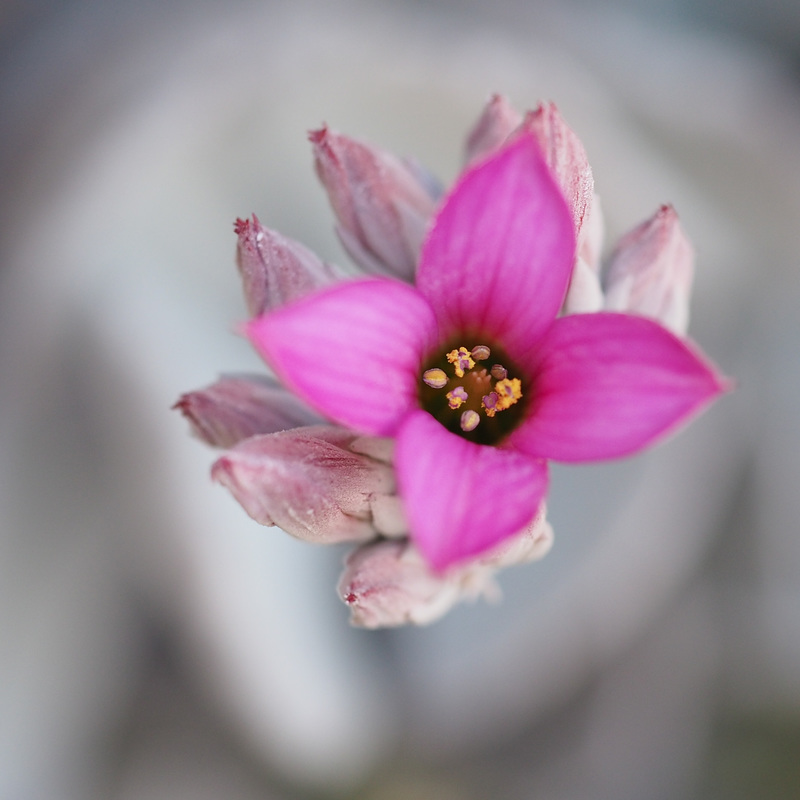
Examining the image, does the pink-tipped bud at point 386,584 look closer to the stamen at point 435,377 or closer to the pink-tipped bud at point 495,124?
the stamen at point 435,377

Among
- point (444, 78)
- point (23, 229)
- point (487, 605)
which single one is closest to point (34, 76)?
point (23, 229)

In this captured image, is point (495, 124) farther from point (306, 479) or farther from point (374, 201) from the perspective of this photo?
point (306, 479)

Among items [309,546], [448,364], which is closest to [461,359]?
[448,364]

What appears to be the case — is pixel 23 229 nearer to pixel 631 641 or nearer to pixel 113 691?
pixel 113 691

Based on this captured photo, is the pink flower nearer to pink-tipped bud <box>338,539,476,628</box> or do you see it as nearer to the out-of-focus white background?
pink-tipped bud <box>338,539,476,628</box>

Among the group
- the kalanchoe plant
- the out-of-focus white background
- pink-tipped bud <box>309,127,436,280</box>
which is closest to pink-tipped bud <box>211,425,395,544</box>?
the kalanchoe plant

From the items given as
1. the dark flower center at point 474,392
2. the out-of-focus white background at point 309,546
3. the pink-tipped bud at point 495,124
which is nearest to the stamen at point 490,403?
the dark flower center at point 474,392

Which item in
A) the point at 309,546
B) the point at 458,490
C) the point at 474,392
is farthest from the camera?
the point at 309,546
